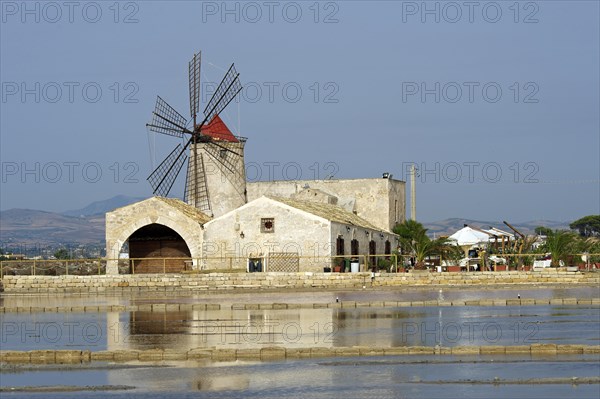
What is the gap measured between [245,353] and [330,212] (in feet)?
74.1

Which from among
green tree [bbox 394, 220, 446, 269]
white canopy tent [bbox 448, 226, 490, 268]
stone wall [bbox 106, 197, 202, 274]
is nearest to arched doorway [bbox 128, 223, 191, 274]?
stone wall [bbox 106, 197, 202, 274]

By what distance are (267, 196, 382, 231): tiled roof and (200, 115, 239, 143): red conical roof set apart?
404 centimetres

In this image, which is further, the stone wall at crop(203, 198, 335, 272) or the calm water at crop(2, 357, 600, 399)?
the stone wall at crop(203, 198, 335, 272)

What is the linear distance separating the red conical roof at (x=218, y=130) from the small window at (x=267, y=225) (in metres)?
6.37

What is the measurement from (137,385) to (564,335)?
6845mm

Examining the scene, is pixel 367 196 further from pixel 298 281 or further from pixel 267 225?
pixel 298 281

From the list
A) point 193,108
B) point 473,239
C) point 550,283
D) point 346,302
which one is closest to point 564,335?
point 346,302

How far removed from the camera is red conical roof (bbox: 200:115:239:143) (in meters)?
40.4

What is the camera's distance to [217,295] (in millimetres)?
30328

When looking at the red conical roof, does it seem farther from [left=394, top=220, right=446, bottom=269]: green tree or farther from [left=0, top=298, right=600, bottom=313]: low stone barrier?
[left=0, top=298, right=600, bottom=313]: low stone barrier

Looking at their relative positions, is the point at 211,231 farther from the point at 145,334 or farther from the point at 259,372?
the point at 259,372

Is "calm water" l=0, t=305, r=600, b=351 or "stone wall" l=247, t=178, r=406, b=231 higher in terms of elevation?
"stone wall" l=247, t=178, r=406, b=231

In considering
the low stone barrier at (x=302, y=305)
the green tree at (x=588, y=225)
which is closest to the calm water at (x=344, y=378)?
the low stone barrier at (x=302, y=305)

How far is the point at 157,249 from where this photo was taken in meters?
37.4
